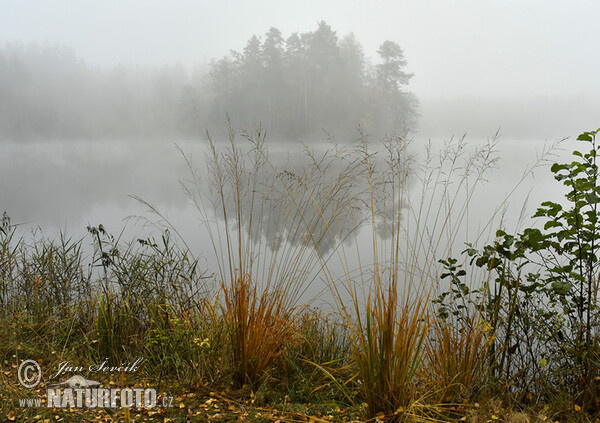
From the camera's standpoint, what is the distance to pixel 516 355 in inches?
98.0

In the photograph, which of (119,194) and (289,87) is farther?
(289,87)

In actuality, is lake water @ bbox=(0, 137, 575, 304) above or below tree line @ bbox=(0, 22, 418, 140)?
below

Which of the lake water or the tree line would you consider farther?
the tree line

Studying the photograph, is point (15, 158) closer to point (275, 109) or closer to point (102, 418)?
point (275, 109)

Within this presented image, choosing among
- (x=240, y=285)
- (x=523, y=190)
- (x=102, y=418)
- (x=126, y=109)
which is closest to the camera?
(x=102, y=418)

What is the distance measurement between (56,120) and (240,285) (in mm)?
42617

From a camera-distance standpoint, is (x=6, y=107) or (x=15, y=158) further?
(x=6, y=107)

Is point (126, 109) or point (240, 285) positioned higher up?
point (126, 109)

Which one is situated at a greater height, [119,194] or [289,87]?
[289,87]

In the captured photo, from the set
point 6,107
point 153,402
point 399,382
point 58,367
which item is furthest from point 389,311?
point 6,107

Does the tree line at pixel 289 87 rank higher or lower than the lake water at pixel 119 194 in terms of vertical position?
higher

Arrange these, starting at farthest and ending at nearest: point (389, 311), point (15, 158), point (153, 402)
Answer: point (15, 158)
point (153, 402)
point (389, 311)

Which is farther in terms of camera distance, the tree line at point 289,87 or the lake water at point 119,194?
the tree line at point 289,87

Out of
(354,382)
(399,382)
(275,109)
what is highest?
(275,109)
